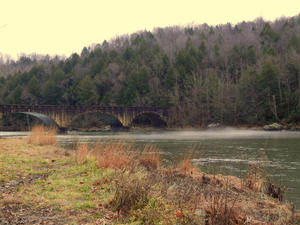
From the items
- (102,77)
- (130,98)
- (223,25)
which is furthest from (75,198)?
(223,25)

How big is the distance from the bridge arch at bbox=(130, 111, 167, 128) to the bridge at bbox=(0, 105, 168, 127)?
2601 millimetres

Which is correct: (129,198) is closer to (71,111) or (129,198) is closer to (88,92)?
(71,111)

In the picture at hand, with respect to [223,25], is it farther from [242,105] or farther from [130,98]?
[242,105]

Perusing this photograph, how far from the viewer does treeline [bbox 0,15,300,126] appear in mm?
73312

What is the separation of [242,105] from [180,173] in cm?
6556

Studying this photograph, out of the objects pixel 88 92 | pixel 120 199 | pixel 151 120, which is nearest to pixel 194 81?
pixel 151 120

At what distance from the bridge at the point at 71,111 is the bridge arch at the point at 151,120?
2.60 metres

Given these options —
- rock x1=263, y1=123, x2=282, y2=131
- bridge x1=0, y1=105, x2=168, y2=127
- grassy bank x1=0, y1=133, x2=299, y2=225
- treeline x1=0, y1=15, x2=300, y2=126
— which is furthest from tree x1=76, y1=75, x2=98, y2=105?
grassy bank x1=0, y1=133, x2=299, y2=225

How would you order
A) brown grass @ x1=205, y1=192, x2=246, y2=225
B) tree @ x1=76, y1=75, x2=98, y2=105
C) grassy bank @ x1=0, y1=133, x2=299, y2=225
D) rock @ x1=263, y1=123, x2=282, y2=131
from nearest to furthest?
1. brown grass @ x1=205, y1=192, x2=246, y2=225
2. grassy bank @ x1=0, y1=133, x2=299, y2=225
3. rock @ x1=263, y1=123, x2=282, y2=131
4. tree @ x1=76, y1=75, x2=98, y2=105

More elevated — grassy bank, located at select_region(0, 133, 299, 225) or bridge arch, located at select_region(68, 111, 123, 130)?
bridge arch, located at select_region(68, 111, 123, 130)

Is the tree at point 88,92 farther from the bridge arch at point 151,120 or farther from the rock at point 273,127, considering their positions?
the rock at point 273,127

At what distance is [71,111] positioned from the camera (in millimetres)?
73062

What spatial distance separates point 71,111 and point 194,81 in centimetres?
3574

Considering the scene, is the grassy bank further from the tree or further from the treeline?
the tree
